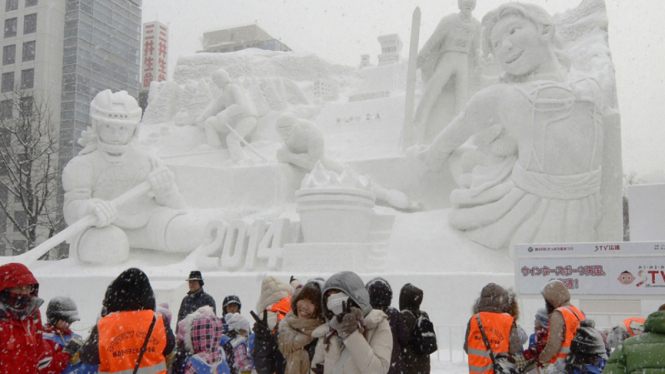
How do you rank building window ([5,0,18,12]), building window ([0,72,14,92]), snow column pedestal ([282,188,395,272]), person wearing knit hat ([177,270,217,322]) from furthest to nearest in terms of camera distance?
building window ([5,0,18,12]) < building window ([0,72,14,92]) < snow column pedestal ([282,188,395,272]) < person wearing knit hat ([177,270,217,322])

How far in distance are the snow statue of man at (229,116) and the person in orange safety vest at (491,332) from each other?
29.1ft

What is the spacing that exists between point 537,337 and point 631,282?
77.9 inches

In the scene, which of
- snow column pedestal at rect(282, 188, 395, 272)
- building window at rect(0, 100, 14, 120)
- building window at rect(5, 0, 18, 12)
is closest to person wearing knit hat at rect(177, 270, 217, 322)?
snow column pedestal at rect(282, 188, 395, 272)

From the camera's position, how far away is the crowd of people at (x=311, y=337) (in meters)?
2.50

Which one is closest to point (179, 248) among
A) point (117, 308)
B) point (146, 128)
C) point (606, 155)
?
point (146, 128)

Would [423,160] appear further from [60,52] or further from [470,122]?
[60,52]

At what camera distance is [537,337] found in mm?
3520

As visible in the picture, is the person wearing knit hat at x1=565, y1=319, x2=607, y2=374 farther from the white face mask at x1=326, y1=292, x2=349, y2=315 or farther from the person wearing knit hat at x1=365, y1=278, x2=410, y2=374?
the white face mask at x1=326, y1=292, x2=349, y2=315

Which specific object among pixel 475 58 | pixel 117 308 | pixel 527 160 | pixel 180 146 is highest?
pixel 475 58

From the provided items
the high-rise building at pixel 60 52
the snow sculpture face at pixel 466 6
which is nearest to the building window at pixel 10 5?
the high-rise building at pixel 60 52

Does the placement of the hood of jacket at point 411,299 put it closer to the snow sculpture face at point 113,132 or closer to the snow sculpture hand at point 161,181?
the snow sculpture hand at point 161,181

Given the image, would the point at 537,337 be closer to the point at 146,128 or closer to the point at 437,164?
the point at 437,164

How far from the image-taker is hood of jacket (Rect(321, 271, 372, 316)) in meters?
2.51

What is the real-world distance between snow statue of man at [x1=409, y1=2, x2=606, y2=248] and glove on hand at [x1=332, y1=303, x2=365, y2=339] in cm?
538
